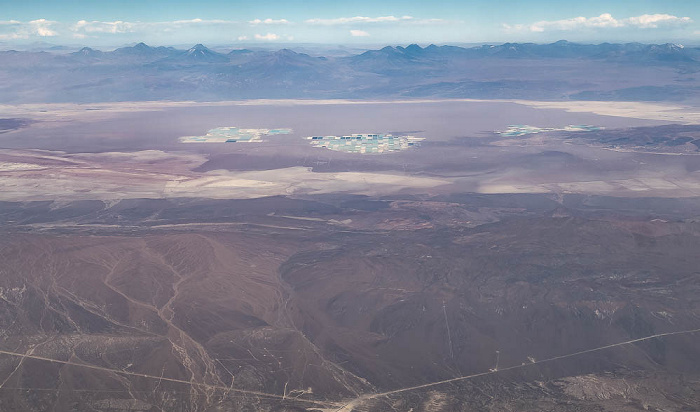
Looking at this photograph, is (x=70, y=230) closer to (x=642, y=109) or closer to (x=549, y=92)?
(x=642, y=109)

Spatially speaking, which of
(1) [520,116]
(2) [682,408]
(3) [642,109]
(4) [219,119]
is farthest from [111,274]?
(3) [642,109]

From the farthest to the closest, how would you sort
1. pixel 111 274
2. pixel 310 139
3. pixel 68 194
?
pixel 310 139 → pixel 68 194 → pixel 111 274

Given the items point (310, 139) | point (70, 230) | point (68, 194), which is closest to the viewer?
point (70, 230)

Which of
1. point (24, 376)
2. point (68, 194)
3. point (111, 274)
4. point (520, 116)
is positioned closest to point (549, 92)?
point (520, 116)

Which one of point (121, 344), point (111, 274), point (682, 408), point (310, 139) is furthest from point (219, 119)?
point (682, 408)

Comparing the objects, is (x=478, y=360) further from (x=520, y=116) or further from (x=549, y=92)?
(x=549, y=92)

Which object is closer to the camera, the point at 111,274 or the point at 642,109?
the point at 111,274

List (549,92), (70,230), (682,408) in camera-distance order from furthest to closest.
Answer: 1. (549,92)
2. (70,230)
3. (682,408)

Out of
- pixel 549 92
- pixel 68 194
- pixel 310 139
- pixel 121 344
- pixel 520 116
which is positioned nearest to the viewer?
pixel 121 344

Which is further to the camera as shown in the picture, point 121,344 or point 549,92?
point 549,92
